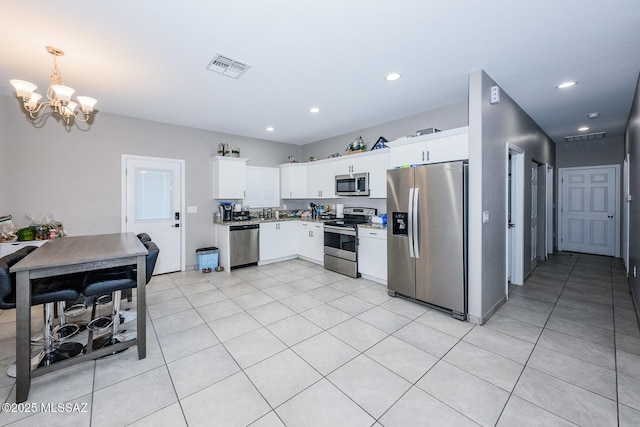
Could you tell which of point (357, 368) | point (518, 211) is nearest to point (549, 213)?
point (518, 211)

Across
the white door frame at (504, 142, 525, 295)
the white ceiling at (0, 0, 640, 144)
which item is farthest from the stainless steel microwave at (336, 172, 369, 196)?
the white door frame at (504, 142, 525, 295)

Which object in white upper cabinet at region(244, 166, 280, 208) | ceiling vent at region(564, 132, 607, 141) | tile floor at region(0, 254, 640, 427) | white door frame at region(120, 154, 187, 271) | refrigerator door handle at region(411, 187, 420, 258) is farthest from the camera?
white upper cabinet at region(244, 166, 280, 208)

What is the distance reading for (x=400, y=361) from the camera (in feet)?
7.17

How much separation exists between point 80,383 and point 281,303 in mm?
1928

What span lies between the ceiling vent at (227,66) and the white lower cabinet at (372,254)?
8.97 ft

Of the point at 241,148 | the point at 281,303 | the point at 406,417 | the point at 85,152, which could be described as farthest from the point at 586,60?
the point at 85,152

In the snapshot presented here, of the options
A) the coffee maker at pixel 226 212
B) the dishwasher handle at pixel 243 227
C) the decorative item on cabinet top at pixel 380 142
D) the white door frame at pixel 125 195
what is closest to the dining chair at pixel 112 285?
the white door frame at pixel 125 195

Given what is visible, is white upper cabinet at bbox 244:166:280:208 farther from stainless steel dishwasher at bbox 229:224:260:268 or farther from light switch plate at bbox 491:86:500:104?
light switch plate at bbox 491:86:500:104

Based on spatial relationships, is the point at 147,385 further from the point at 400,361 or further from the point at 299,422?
the point at 400,361

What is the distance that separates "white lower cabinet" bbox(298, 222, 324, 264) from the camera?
5.19m

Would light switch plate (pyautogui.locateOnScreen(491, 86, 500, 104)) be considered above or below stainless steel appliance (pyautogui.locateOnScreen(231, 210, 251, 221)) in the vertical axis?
above

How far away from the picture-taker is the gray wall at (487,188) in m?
2.80

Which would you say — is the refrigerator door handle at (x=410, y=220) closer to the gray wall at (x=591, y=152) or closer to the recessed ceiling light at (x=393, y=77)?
the recessed ceiling light at (x=393, y=77)

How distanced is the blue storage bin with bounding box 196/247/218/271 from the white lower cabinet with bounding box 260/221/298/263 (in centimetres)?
86
